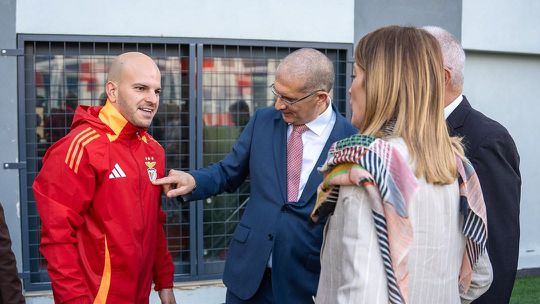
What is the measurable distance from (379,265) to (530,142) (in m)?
6.05

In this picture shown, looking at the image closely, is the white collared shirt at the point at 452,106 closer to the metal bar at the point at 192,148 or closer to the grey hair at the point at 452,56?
the grey hair at the point at 452,56

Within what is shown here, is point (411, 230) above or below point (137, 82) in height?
below

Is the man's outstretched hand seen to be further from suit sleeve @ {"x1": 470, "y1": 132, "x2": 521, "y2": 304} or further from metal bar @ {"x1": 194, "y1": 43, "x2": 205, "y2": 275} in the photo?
metal bar @ {"x1": 194, "y1": 43, "x2": 205, "y2": 275}

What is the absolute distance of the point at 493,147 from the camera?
9.75 ft

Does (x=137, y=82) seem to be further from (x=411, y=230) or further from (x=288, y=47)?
(x=288, y=47)

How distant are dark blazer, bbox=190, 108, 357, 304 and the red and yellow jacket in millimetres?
381

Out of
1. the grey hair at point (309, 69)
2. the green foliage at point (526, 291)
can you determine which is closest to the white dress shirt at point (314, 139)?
the grey hair at point (309, 69)

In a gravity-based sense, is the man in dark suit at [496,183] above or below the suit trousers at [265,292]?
above

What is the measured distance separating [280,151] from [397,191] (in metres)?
1.48

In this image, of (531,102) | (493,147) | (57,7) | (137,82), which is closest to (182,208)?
(57,7)

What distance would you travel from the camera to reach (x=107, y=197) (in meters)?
3.11

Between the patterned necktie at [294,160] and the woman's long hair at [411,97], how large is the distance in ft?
3.90

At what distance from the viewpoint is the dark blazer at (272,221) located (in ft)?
10.8

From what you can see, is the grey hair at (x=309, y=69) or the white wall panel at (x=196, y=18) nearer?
the grey hair at (x=309, y=69)
